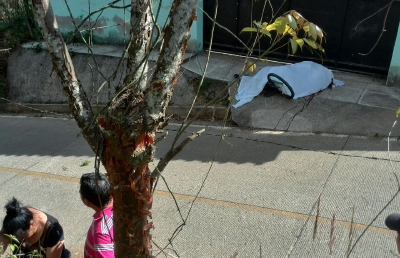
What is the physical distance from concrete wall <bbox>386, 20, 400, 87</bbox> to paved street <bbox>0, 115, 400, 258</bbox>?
210cm

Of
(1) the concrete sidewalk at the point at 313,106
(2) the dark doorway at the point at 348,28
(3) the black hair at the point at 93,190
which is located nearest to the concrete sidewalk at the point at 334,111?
(1) the concrete sidewalk at the point at 313,106

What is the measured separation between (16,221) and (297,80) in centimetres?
578

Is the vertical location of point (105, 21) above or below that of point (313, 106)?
above

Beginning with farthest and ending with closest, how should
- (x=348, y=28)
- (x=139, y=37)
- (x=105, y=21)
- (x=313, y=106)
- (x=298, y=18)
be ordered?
1. (x=105, y=21)
2. (x=348, y=28)
3. (x=313, y=106)
4. (x=139, y=37)
5. (x=298, y=18)

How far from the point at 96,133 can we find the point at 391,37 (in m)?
7.48

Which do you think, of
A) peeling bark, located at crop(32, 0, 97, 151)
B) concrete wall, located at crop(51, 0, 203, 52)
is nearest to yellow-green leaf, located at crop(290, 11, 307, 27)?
peeling bark, located at crop(32, 0, 97, 151)

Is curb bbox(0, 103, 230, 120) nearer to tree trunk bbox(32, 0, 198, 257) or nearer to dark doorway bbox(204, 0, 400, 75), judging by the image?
dark doorway bbox(204, 0, 400, 75)

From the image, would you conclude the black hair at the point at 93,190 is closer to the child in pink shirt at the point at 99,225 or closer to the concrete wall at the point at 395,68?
the child in pink shirt at the point at 99,225

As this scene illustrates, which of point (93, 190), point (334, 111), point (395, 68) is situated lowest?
point (334, 111)

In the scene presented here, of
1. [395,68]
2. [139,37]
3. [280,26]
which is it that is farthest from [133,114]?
[395,68]

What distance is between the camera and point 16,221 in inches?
131

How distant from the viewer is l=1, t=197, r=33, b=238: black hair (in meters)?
3.34

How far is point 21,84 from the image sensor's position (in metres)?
10.7

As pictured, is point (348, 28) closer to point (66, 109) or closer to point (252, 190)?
point (252, 190)
